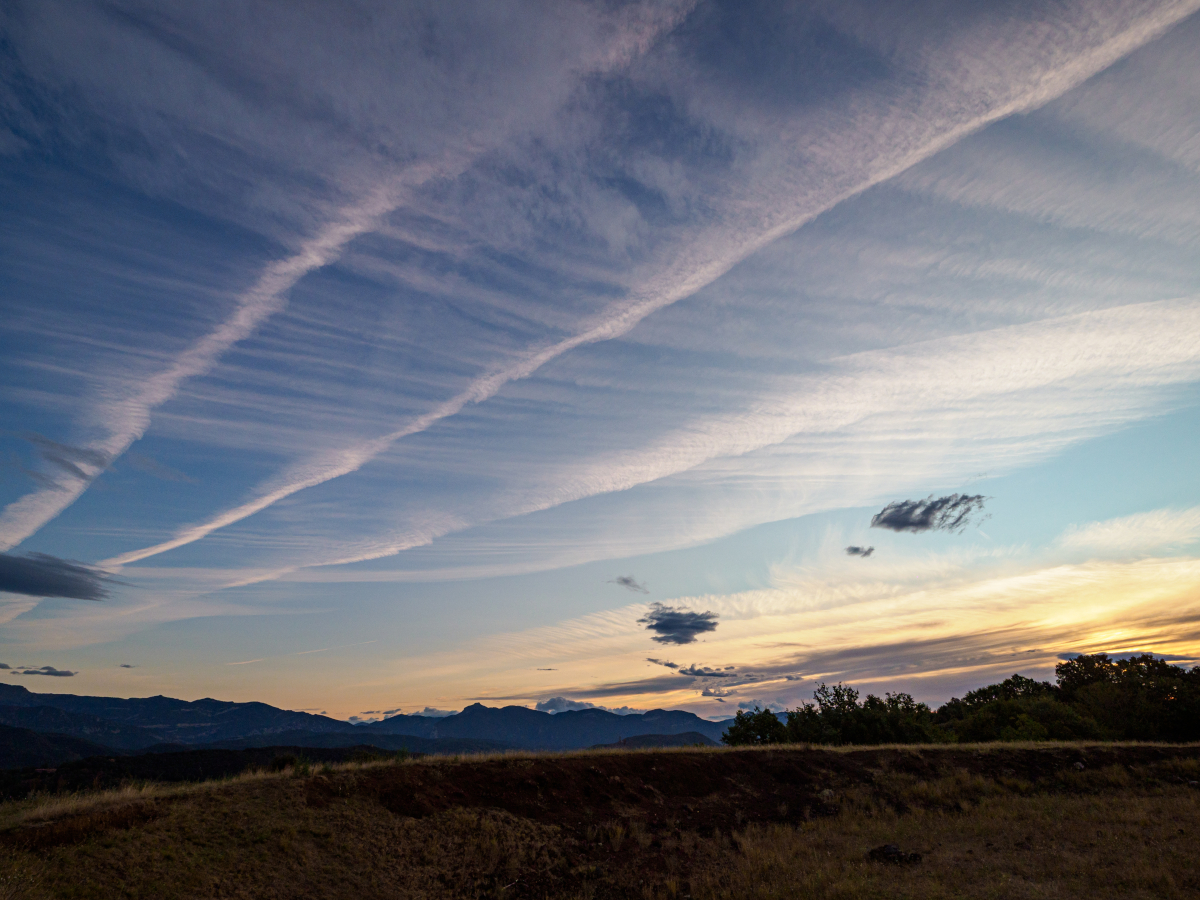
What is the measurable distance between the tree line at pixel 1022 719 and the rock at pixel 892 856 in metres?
27.7

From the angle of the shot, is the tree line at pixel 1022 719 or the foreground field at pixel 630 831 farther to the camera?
the tree line at pixel 1022 719

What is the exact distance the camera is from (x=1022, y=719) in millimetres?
57594

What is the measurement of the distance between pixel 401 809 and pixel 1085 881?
23563 mm

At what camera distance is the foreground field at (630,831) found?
1695 cm

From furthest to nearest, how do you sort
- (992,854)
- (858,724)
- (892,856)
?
(858,724) → (892,856) → (992,854)

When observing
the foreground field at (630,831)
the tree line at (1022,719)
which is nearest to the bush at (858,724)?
the tree line at (1022,719)

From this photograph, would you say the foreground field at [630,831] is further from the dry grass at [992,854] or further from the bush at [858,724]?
the bush at [858,724]

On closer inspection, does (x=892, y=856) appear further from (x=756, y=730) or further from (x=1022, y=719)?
(x=1022, y=719)

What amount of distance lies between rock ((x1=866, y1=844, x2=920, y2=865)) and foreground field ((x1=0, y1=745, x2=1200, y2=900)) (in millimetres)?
331

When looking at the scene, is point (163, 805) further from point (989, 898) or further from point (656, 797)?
point (989, 898)

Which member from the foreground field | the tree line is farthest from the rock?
the tree line

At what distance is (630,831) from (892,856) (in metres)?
10.5

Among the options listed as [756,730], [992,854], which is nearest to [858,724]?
[756,730]

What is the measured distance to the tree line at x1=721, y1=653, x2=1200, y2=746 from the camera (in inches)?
2101
